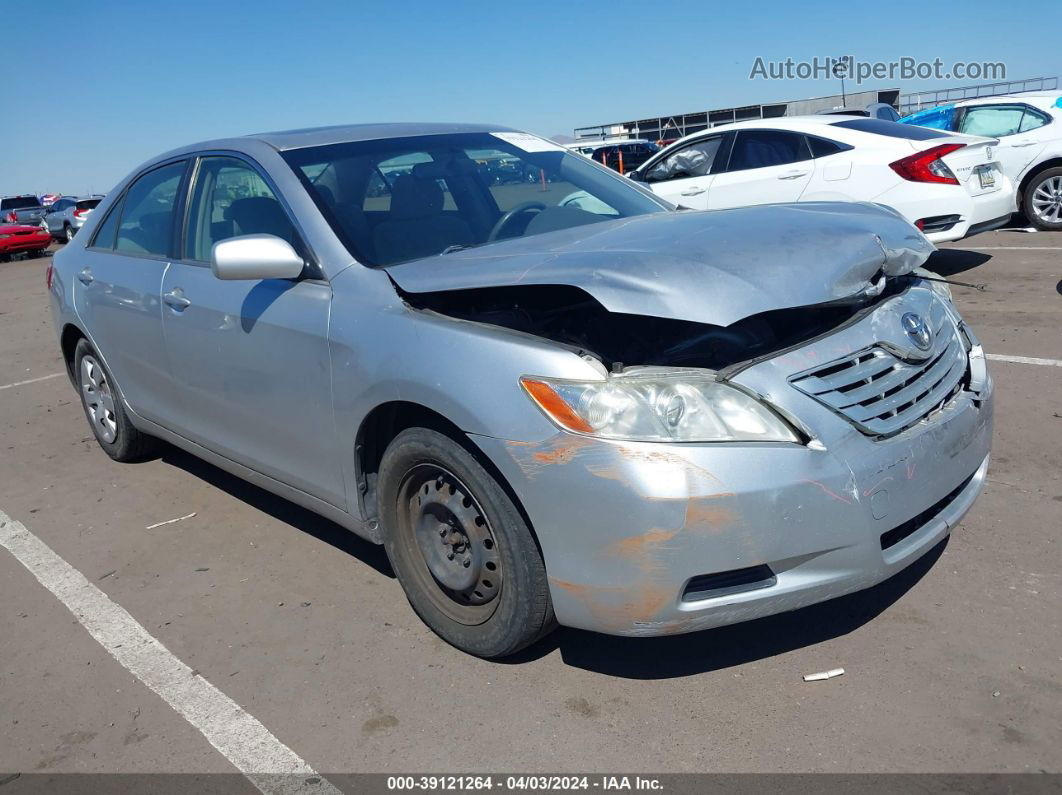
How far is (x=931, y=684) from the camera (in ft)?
8.96

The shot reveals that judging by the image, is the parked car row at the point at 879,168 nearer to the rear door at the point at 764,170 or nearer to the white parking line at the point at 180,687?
the rear door at the point at 764,170

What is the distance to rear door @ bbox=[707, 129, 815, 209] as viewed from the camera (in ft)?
29.2

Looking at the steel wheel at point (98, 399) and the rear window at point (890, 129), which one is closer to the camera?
the steel wheel at point (98, 399)

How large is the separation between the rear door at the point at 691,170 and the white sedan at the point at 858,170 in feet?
0.04

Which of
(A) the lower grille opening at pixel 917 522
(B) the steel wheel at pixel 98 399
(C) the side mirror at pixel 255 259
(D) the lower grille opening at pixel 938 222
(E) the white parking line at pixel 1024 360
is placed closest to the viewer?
(A) the lower grille opening at pixel 917 522

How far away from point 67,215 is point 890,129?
27.5 metres

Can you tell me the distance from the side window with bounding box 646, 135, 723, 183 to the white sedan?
0.04 ft

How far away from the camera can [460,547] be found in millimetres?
3008

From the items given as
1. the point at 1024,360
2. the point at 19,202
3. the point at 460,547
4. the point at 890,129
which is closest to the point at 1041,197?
the point at 890,129

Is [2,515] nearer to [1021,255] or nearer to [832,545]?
[832,545]

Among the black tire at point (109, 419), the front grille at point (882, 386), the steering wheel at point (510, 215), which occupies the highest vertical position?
the steering wheel at point (510, 215)

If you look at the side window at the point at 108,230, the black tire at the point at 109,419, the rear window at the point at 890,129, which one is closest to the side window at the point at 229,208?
the side window at the point at 108,230

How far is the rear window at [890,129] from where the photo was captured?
28.0 feet

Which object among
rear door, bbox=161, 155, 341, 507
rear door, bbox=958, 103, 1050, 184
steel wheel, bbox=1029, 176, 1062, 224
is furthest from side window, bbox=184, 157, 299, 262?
steel wheel, bbox=1029, 176, 1062, 224
